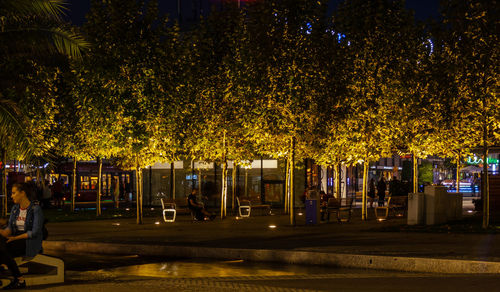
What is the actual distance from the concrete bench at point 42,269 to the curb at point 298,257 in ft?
17.6

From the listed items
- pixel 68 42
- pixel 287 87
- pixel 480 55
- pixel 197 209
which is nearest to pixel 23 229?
pixel 68 42

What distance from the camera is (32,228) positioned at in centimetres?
1119

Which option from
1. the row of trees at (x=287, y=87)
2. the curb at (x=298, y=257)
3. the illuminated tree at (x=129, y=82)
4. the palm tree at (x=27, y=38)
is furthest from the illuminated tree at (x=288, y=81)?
the palm tree at (x=27, y=38)

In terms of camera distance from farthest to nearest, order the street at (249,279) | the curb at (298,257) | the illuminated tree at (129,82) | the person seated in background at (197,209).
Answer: the person seated in background at (197,209) → the illuminated tree at (129,82) → the curb at (298,257) → the street at (249,279)

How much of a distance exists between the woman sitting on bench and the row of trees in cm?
1130

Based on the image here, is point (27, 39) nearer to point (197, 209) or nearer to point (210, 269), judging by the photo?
point (210, 269)

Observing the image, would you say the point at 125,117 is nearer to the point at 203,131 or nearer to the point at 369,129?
the point at 203,131

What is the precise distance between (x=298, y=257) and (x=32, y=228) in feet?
20.0

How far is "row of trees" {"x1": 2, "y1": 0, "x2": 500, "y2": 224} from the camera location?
930 inches

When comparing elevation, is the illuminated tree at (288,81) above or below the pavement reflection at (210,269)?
above

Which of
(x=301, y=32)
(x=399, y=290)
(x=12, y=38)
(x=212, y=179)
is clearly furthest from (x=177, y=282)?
(x=212, y=179)

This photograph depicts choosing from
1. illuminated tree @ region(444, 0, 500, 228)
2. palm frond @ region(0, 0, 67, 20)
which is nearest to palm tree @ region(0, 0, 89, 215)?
palm frond @ region(0, 0, 67, 20)

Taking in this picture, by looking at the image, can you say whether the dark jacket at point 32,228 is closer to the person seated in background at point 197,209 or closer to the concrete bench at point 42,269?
the concrete bench at point 42,269

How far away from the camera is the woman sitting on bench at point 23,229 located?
11133mm
